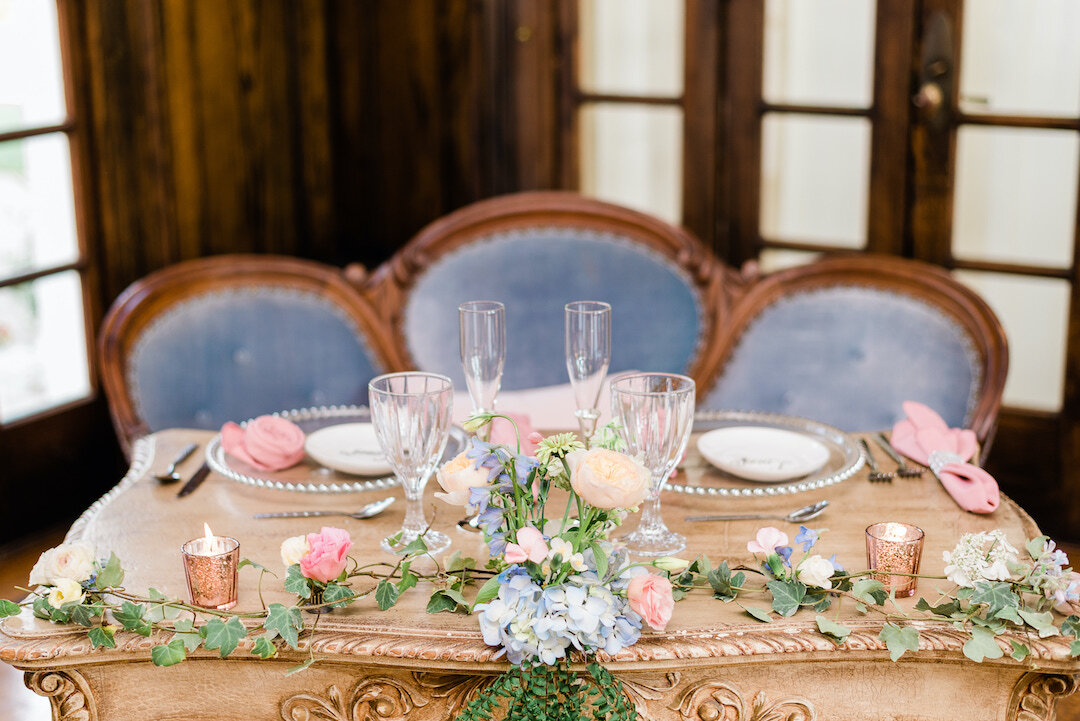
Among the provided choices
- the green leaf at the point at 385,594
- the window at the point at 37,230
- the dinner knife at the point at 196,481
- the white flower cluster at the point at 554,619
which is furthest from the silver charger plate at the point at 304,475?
the window at the point at 37,230

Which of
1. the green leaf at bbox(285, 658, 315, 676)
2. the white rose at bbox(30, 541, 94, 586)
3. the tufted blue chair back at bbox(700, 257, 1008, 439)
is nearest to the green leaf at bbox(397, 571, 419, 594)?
the green leaf at bbox(285, 658, 315, 676)

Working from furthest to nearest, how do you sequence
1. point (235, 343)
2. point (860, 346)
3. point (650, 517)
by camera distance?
point (235, 343) < point (860, 346) < point (650, 517)

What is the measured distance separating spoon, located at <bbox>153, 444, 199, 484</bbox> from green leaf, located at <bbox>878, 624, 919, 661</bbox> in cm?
97

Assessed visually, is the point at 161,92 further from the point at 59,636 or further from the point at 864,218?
the point at 59,636

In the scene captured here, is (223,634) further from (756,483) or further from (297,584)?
(756,483)

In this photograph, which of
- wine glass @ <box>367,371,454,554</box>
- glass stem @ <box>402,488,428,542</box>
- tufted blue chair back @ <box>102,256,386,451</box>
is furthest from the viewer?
tufted blue chair back @ <box>102,256,386,451</box>

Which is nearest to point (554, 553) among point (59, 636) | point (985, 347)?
point (59, 636)

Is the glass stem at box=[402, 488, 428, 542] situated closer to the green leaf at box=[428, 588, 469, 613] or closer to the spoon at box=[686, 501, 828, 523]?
the green leaf at box=[428, 588, 469, 613]

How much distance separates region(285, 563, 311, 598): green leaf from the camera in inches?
53.8

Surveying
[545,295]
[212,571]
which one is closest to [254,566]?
[212,571]

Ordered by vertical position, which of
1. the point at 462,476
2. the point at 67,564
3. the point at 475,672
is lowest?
the point at 475,672

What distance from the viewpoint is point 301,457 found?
71.9 inches

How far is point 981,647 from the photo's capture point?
1289 millimetres

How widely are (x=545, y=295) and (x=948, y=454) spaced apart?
3.47ft
